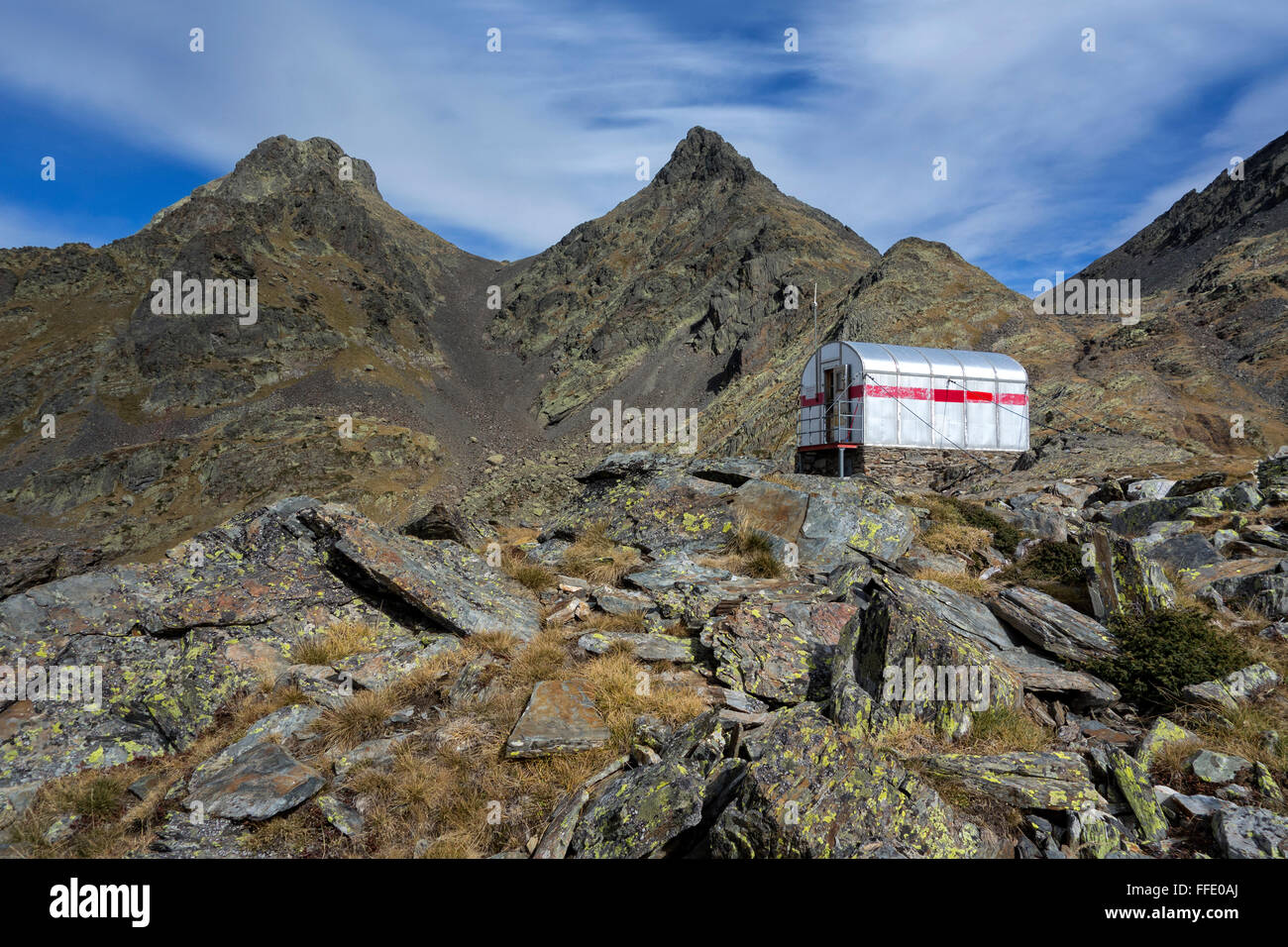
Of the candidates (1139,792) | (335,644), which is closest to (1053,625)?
(1139,792)

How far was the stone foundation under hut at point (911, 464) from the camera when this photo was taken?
84.7 ft

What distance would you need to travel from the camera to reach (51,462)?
210 ft

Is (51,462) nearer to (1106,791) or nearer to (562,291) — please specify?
(562,291)

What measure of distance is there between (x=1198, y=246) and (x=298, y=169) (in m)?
174

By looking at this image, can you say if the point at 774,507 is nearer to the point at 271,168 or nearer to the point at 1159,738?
the point at 1159,738

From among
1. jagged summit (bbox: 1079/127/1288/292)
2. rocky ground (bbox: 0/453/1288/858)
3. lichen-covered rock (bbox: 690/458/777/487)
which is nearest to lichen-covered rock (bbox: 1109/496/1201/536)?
rocky ground (bbox: 0/453/1288/858)

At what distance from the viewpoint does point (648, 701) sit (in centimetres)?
592

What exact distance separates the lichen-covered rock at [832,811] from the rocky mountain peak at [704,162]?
11978 cm

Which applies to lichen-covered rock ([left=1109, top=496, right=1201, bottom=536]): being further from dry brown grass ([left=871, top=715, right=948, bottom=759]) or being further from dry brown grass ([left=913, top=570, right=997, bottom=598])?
dry brown grass ([left=871, top=715, right=948, bottom=759])

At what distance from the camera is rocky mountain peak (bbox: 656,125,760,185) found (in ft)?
366

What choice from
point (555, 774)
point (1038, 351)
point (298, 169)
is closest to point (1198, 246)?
point (1038, 351)

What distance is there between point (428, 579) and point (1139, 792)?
25.2ft

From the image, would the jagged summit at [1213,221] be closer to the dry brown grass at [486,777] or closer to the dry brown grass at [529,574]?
the dry brown grass at [529,574]

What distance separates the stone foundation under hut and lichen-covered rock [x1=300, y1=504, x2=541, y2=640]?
20.2 metres
